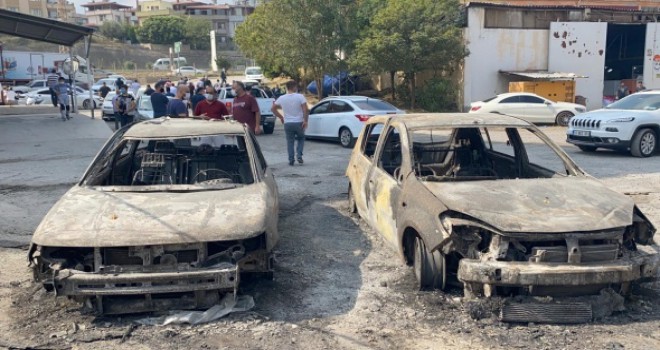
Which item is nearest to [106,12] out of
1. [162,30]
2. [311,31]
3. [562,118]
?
[162,30]

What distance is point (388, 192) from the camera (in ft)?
19.6

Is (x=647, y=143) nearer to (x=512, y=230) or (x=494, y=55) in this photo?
(x=512, y=230)

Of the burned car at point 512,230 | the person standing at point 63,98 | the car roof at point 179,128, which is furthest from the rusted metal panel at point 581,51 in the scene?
the car roof at point 179,128

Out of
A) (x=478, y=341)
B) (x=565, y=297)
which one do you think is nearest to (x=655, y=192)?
(x=565, y=297)

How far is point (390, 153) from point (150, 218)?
331 centimetres

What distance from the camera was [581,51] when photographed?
26828 mm

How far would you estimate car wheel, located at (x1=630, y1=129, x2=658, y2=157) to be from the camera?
1293 centimetres

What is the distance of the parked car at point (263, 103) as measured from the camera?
717 inches

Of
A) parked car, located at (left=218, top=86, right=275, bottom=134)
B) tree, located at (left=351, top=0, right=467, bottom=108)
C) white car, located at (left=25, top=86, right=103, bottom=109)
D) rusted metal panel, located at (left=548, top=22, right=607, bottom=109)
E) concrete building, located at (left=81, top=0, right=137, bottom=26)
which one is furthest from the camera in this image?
concrete building, located at (left=81, top=0, right=137, bottom=26)

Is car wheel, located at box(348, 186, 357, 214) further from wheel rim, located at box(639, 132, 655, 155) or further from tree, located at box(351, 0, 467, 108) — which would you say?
tree, located at box(351, 0, 467, 108)

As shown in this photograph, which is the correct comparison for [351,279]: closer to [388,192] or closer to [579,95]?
[388,192]

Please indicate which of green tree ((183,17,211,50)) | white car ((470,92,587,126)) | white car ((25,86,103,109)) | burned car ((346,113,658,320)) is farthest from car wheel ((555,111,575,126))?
green tree ((183,17,211,50))

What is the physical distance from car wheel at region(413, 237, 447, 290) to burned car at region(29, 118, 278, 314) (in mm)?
1237

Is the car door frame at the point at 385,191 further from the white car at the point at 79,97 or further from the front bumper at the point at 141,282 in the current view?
the white car at the point at 79,97
